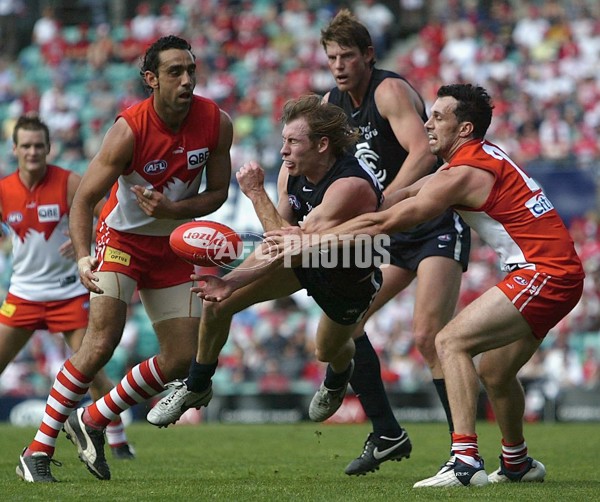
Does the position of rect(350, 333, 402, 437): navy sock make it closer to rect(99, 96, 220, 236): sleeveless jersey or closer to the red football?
rect(99, 96, 220, 236): sleeveless jersey

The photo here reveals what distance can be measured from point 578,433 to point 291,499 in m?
A: 7.06

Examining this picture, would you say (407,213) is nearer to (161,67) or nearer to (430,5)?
(161,67)

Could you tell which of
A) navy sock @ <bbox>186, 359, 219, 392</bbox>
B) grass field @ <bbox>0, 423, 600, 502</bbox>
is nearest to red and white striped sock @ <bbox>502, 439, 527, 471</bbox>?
grass field @ <bbox>0, 423, 600, 502</bbox>

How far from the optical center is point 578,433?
12.4 meters

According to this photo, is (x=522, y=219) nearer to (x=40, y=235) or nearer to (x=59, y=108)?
(x=40, y=235)

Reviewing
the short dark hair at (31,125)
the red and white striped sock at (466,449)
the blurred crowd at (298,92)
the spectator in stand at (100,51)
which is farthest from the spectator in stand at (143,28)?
the red and white striped sock at (466,449)

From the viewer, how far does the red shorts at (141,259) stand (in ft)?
24.0

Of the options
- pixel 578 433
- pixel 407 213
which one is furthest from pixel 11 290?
pixel 578 433

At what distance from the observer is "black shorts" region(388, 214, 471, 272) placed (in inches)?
319

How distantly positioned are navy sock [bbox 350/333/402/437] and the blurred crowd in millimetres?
7537

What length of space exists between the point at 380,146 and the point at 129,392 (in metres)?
2.53

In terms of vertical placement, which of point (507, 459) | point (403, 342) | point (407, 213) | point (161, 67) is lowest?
point (403, 342)

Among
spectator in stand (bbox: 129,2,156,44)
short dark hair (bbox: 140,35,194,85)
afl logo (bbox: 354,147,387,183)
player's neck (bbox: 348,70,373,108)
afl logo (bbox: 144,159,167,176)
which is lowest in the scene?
afl logo (bbox: 354,147,387,183)

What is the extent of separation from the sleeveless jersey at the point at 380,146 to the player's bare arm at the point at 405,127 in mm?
82
